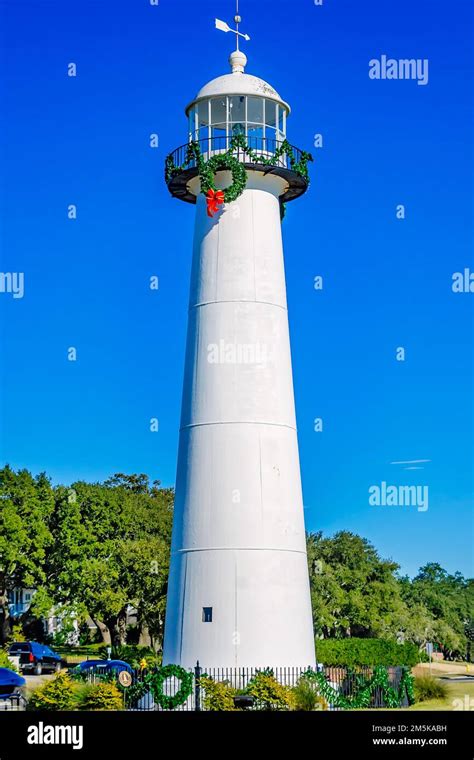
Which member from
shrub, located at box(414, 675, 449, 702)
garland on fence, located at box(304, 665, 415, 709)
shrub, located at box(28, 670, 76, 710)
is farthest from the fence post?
shrub, located at box(414, 675, 449, 702)

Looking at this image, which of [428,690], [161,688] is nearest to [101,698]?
[161,688]

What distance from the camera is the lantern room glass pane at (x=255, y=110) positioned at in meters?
41.9

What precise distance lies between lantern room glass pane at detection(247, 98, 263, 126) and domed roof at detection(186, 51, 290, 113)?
0.29 metres

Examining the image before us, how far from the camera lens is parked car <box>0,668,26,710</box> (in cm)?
3938

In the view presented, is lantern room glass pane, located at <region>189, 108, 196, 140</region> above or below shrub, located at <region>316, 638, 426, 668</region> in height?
above

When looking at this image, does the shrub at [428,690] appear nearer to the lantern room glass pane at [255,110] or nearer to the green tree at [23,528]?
the lantern room glass pane at [255,110]

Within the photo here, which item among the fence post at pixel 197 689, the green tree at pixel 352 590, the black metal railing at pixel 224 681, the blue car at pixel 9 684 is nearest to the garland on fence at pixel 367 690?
the black metal railing at pixel 224 681

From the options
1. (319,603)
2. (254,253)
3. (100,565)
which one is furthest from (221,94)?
(319,603)

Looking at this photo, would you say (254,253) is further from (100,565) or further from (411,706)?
(100,565)

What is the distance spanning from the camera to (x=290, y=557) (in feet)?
129

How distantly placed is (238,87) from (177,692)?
19365 millimetres

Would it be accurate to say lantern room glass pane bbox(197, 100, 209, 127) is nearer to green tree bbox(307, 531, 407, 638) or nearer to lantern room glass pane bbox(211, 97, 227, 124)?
lantern room glass pane bbox(211, 97, 227, 124)

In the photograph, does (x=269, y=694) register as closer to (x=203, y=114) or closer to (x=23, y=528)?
(x=203, y=114)
